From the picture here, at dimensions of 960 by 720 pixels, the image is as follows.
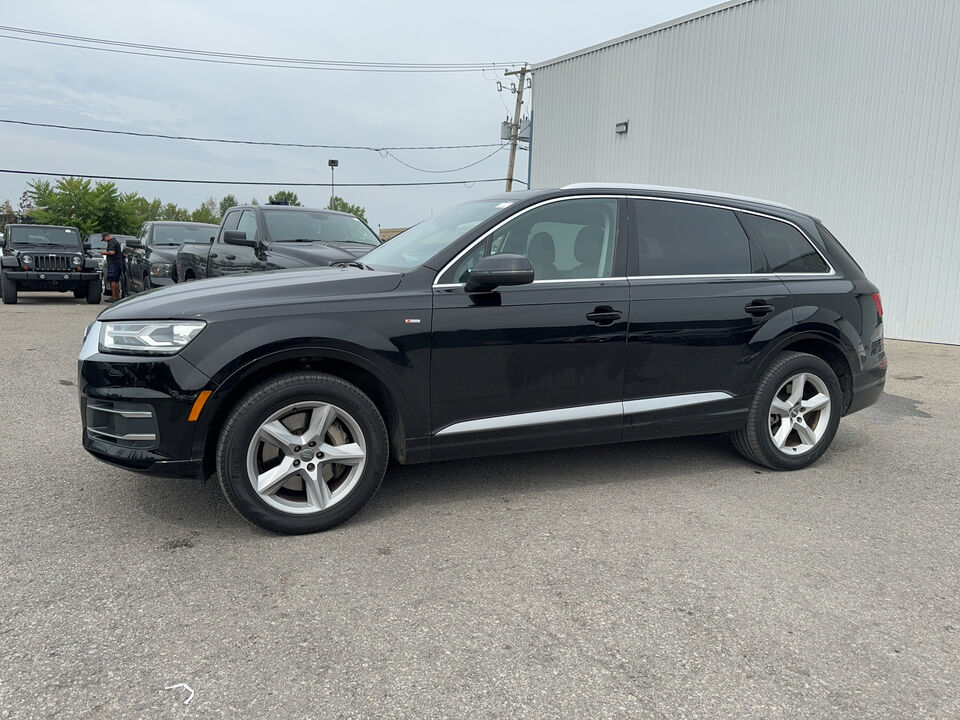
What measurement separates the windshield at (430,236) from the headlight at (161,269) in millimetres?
10035

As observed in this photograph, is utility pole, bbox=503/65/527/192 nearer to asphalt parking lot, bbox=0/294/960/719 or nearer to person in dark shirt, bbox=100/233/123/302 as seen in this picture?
person in dark shirt, bbox=100/233/123/302

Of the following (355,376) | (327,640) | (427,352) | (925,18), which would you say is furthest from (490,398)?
(925,18)

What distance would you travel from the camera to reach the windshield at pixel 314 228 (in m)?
9.13

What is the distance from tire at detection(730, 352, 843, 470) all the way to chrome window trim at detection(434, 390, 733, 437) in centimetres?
29

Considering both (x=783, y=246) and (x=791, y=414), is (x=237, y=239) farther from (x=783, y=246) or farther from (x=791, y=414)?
(x=791, y=414)

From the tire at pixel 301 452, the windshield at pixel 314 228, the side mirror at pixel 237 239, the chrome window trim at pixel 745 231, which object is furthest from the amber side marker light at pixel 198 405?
the windshield at pixel 314 228

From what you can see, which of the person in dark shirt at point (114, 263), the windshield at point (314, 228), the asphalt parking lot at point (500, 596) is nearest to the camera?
the asphalt parking lot at point (500, 596)

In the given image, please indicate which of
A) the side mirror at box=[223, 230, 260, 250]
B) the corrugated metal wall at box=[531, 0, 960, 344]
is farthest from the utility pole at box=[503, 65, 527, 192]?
the side mirror at box=[223, 230, 260, 250]

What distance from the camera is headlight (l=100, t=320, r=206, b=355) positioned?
3.34m

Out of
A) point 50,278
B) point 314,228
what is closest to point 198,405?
point 314,228

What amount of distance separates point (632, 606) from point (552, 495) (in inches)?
51.1

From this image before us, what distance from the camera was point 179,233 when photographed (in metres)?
15.6

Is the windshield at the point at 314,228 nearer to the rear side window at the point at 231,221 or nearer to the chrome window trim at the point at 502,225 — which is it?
the rear side window at the point at 231,221

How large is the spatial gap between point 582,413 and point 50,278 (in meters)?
16.1
